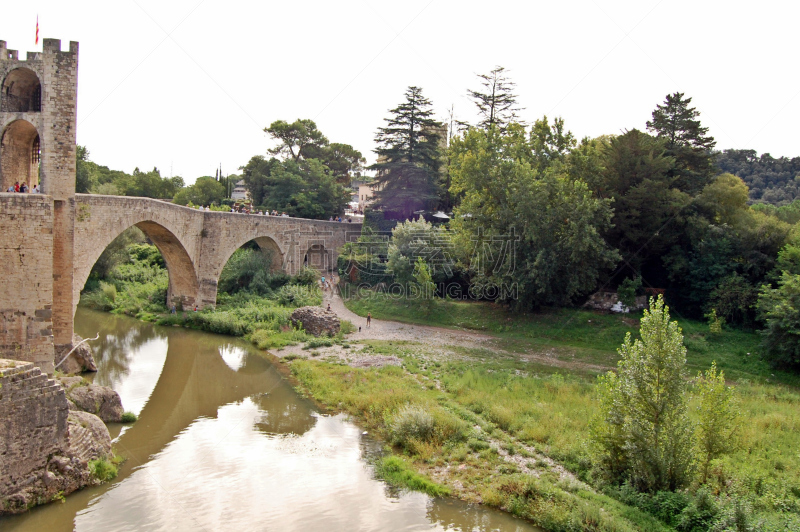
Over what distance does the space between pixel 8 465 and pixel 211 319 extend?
15494 millimetres

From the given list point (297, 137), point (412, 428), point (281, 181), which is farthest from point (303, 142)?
point (412, 428)

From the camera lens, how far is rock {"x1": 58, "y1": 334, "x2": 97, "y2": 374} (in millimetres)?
16562

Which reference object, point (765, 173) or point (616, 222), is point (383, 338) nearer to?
point (616, 222)

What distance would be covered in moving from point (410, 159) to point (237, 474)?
97.3 ft

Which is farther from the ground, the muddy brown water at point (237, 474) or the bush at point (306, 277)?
the bush at point (306, 277)

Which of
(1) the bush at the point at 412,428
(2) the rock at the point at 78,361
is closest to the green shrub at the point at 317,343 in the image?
(2) the rock at the point at 78,361

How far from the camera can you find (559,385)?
1652 cm

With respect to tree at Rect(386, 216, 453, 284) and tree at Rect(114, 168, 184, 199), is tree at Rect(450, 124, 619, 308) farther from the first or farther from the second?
tree at Rect(114, 168, 184, 199)

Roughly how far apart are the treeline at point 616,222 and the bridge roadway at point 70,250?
32.1 feet

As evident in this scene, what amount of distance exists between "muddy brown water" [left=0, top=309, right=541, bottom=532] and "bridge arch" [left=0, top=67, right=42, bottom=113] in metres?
8.76

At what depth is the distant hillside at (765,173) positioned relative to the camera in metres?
43.8

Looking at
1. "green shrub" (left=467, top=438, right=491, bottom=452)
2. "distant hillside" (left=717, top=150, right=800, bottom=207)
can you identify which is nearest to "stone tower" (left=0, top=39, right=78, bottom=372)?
"green shrub" (left=467, top=438, right=491, bottom=452)

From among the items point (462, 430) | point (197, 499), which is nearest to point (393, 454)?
point (462, 430)

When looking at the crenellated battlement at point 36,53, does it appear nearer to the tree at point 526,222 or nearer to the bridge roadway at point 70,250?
the bridge roadway at point 70,250
